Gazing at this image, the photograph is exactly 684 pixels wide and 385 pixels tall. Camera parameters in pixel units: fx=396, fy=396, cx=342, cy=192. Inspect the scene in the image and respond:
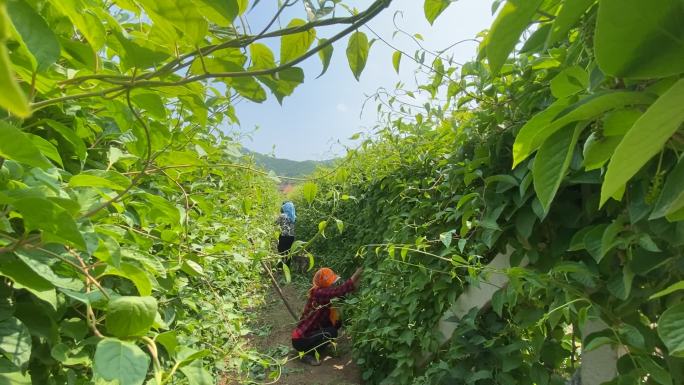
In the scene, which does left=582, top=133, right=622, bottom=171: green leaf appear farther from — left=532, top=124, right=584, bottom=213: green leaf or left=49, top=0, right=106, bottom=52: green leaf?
left=49, top=0, right=106, bottom=52: green leaf

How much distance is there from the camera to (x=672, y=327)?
1.50 ft

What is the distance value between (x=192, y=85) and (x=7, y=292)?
1.41 feet

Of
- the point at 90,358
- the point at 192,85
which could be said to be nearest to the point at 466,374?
the point at 90,358

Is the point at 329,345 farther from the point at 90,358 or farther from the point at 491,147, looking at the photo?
the point at 90,358

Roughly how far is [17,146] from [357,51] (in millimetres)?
417

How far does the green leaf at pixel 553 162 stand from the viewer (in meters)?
0.34

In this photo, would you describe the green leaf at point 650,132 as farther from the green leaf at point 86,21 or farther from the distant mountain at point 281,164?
the distant mountain at point 281,164

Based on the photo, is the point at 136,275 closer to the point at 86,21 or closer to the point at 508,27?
the point at 86,21

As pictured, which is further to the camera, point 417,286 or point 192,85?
point 417,286

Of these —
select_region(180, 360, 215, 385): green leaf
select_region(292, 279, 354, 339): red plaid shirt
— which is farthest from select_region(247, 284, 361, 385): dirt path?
select_region(180, 360, 215, 385): green leaf

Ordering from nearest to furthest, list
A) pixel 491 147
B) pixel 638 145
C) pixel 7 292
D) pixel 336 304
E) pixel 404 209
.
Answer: pixel 638 145
pixel 7 292
pixel 491 147
pixel 404 209
pixel 336 304

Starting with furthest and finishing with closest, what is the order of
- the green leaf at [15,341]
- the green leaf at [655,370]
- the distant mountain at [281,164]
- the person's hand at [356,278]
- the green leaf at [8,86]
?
the distant mountain at [281,164] → the person's hand at [356,278] → the green leaf at [655,370] → the green leaf at [15,341] → the green leaf at [8,86]

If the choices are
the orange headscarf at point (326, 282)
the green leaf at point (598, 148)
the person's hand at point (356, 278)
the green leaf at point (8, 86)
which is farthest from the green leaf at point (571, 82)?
the orange headscarf at point (326, 282)

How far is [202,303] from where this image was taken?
200cm
